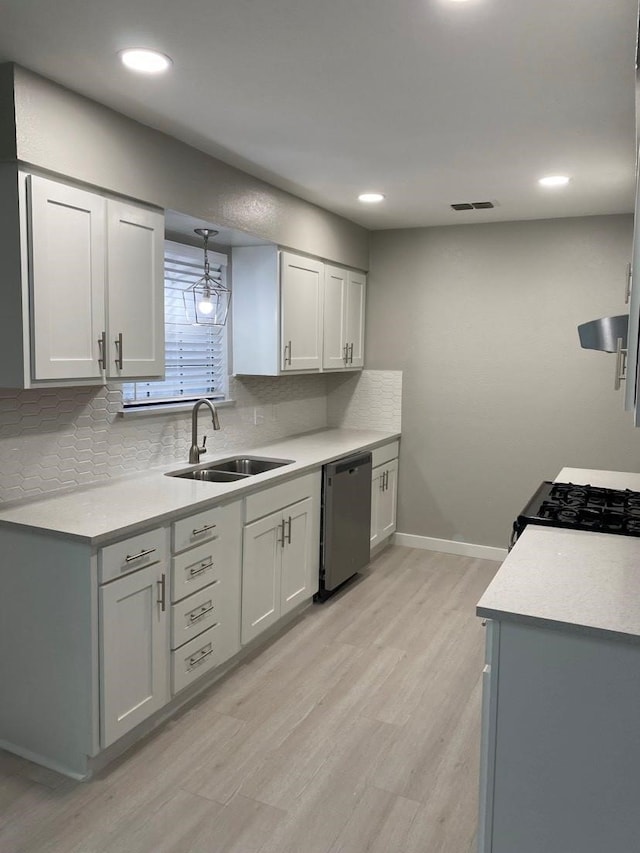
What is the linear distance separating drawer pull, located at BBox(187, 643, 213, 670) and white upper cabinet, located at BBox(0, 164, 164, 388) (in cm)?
118

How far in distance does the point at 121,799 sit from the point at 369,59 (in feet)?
8.31

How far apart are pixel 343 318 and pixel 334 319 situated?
0.14 meters

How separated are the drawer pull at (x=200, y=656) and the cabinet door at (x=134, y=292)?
1.18 meters

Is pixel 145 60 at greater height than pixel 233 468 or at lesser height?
greater

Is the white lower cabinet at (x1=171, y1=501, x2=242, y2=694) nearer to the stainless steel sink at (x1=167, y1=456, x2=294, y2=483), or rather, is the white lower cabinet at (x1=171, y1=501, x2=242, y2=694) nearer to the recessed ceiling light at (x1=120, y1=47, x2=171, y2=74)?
the stainless steel sink at (x1=167, y1=456, x2=294, y2=483)

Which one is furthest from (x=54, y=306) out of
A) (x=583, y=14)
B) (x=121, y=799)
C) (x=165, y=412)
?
(x=583, y=14)

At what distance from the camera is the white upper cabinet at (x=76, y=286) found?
228 centimetres

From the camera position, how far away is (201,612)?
2793mm

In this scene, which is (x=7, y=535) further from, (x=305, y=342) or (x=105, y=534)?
(x=305, y=342)

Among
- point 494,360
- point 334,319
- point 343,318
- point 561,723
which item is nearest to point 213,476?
point 334,319

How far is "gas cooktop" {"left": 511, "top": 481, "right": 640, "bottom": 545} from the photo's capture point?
7.74 feet

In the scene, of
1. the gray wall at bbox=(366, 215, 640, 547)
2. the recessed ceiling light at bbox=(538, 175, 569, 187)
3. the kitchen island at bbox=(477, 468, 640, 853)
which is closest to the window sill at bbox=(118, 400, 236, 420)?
the gray wall at bbox=(366, 215, 640, 547)

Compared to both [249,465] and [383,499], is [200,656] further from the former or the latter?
[383,499]

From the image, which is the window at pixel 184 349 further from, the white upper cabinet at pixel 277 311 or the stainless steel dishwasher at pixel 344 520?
the stainless steel dishwasher at pixel 344 520
